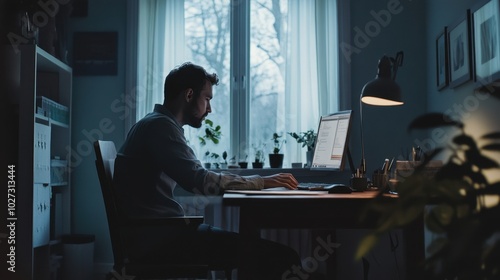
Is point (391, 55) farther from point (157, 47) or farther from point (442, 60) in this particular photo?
point (157, 47)

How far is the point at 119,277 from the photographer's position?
6.64 feet

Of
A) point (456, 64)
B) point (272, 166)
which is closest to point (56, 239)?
point (272, 166)

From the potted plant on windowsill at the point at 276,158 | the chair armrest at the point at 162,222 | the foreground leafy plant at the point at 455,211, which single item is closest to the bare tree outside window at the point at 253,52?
the potted plant on windowsill at the point at 276,158

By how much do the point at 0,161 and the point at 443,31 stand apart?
272cm

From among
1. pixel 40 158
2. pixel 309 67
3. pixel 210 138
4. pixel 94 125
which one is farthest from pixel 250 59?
pixel 40 158

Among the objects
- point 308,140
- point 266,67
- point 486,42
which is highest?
point 266,67

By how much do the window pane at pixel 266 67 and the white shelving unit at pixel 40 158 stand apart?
50.6 inches

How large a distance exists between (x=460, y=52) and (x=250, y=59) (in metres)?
1.49

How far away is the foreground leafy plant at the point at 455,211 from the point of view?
738mm

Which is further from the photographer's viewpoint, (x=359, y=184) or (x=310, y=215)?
(x=359, y=184)

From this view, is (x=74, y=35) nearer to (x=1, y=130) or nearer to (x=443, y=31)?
(x=1, y=130)

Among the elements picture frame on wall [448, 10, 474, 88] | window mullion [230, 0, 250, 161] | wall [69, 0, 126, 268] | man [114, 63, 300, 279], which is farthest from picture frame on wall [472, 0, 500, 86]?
wall [69, 0, 126, 268]

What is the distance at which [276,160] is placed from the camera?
12.5ft

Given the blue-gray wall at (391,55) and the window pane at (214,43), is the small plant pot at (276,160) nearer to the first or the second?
the window pane at (214,43)
